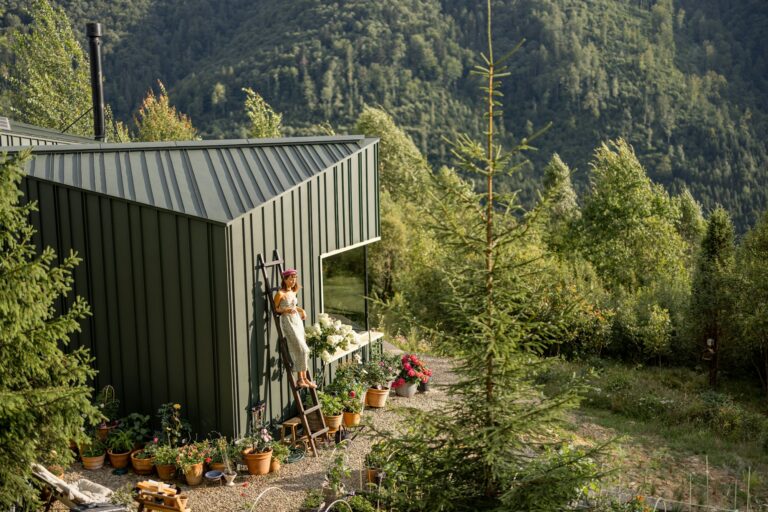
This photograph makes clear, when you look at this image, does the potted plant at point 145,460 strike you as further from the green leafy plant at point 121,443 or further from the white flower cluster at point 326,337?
the white flower cluster at point 326,337

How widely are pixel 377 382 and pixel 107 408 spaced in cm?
421

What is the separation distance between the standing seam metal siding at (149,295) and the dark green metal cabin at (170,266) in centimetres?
1

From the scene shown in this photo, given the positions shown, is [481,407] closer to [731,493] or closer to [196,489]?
[196,489]

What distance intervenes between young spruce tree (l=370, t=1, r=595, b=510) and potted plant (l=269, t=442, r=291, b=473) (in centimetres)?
352

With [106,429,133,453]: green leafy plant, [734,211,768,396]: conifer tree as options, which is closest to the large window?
[106,429,133,453]: green leafy plant

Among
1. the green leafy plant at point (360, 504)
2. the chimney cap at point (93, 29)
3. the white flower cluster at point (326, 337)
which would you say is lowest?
the green leafy plant at point (360, 504)

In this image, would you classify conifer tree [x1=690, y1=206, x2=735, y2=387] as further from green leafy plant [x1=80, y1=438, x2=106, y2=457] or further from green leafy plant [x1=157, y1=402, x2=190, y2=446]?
green leafy plant [x1=80, y1=438, x2=106, y2=457]

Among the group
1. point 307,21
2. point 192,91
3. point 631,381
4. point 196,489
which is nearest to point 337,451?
point 196,489

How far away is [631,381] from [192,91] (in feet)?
147

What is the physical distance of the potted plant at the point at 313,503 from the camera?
7.63m

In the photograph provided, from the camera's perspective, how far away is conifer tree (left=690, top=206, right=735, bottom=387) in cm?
1762

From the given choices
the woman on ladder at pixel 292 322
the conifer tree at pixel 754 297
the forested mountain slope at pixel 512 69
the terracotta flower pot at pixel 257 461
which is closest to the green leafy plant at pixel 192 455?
the terracotta flower pot at pixel 257 461

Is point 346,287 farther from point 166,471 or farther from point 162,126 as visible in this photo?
point 162,126

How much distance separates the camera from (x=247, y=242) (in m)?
9.21
